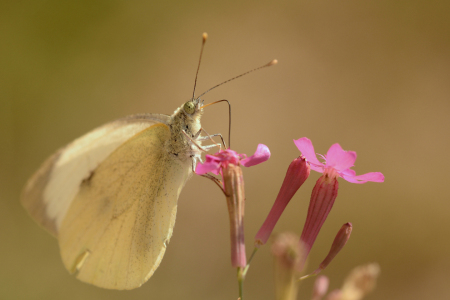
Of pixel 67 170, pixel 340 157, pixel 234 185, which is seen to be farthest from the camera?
pixel 67 170

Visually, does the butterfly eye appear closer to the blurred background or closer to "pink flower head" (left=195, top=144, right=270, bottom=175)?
"pink flower head" (left=195, top=144, right=270, bottom=175)

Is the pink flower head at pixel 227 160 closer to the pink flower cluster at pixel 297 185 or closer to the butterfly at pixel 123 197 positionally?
the pink flower cluster at pixel 297 185

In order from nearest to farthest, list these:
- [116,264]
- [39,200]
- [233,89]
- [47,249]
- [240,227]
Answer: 1. [240,227]
2. [39,200]
3. [116,264]
4. [47,249]
5. [233,89]

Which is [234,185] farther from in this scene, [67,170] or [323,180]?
[67,170]

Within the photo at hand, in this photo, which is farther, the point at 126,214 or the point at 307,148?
the point at 126,214

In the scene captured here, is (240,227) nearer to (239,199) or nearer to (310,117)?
(239,199)

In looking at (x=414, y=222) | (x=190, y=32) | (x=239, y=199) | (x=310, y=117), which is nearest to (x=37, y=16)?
(x=190, y=32)

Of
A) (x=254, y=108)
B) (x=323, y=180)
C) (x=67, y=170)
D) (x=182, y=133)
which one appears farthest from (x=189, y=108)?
(x=254, y=108)
